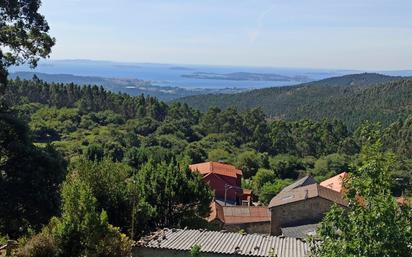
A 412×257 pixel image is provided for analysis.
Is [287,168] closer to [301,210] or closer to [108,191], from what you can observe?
[301,210]

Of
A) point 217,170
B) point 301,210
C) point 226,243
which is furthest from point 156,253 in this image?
point 217,170

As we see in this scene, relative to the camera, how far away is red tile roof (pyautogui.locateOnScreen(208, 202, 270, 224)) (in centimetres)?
3152

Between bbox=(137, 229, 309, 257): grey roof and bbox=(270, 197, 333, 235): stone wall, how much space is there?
39.4ft

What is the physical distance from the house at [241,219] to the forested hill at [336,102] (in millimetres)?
46151

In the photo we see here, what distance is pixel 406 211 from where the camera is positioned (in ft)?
25.8

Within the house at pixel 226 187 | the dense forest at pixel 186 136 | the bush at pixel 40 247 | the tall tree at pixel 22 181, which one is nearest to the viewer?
the bush at pixel 40 247

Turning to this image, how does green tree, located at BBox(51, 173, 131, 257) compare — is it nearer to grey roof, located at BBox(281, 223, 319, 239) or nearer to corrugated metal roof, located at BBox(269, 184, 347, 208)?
grey roof, located at BBox(281, 223, 319, 239)

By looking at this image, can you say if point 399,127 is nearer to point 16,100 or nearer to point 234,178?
point 234,178

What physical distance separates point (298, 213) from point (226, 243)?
1401cm

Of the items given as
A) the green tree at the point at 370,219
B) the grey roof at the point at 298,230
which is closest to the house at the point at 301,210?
the grey roof at the point at 298,230

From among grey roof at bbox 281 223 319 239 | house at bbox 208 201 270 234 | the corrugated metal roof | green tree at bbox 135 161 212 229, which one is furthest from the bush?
the corrugated metal roof

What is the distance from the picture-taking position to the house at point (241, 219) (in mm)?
30734

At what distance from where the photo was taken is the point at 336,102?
14488cm

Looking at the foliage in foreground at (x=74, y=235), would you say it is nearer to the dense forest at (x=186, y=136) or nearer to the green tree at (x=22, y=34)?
the green tree at (x=22, y=34)
